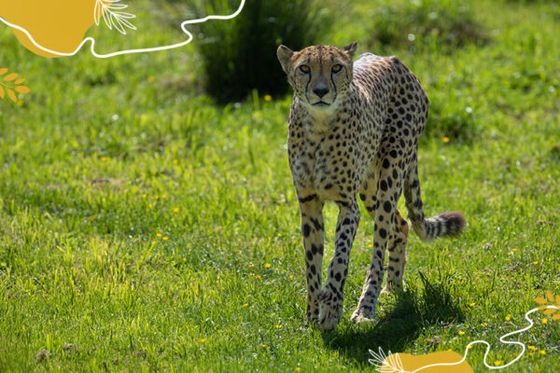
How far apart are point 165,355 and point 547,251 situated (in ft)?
9.27

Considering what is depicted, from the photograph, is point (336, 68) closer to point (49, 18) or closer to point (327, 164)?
point (327, 164)

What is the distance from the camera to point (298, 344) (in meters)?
6.01

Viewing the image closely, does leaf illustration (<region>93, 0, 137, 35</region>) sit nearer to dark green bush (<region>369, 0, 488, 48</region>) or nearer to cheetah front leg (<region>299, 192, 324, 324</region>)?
cheetah front leg (<region>299, 192, 324, 324</region>)

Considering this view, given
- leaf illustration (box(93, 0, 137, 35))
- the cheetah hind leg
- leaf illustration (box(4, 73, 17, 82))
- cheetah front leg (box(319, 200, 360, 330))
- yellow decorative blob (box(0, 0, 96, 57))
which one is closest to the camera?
cheetah front leg (box(319, 200, 360, 330))

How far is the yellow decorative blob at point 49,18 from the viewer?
9383 millimetres

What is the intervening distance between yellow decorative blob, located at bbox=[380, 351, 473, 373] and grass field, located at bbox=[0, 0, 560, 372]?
0.08m

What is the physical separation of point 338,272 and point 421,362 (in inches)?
31.6

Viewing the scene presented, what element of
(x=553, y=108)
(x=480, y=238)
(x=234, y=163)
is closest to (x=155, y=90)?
(x=234, y=163)

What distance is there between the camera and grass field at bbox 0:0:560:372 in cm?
599

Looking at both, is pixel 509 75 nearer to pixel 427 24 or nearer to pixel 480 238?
pixel 427 24

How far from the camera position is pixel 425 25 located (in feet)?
41.1

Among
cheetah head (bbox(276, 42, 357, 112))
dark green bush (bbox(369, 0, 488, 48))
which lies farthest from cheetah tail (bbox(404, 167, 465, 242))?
dark green bush (bbox(369, 0, 488, 48))

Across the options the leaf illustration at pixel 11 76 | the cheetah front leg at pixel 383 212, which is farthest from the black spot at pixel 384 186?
the leaf illustration at pixel 11 76

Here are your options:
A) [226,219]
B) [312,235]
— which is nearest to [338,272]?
[312,235]
